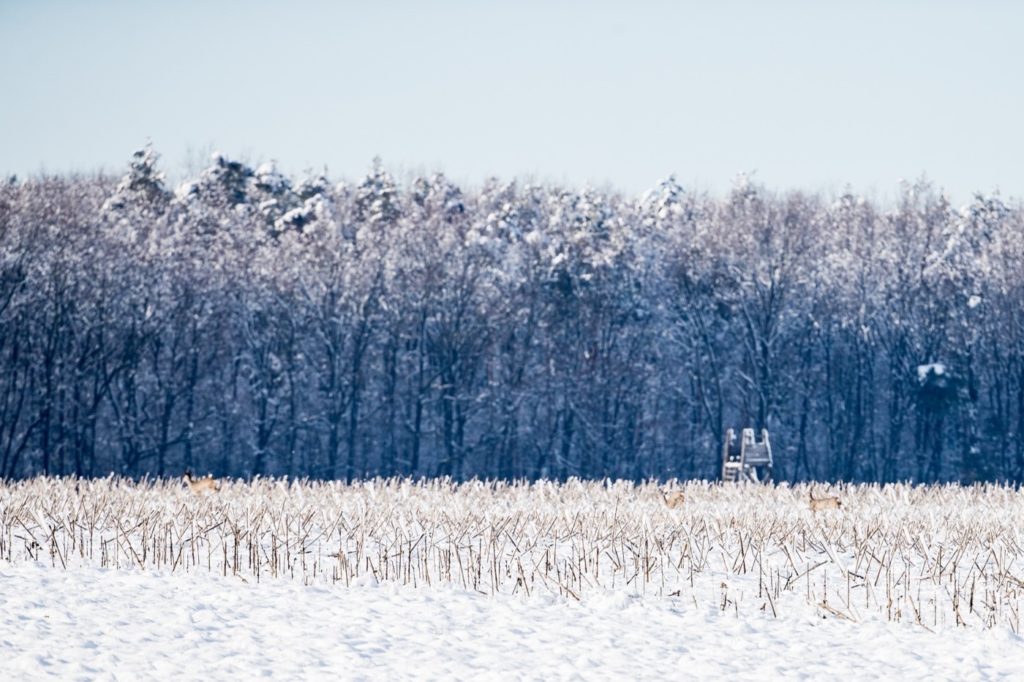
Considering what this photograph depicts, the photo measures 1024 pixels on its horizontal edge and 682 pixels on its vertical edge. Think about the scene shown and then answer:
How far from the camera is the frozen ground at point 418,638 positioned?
9414 mm

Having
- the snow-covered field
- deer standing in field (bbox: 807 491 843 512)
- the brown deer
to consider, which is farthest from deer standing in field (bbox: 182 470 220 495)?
deer standing in field (bbox: 807 491 843 512)

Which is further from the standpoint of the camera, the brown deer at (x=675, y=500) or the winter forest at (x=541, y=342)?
the winter forest at (x=541, y=342)

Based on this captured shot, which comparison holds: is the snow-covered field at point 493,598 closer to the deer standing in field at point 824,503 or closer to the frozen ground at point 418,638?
the frozen ground at point 418,638

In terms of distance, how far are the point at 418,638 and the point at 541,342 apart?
34483 mm

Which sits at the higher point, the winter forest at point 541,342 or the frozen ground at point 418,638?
the winter forest at point 541,342

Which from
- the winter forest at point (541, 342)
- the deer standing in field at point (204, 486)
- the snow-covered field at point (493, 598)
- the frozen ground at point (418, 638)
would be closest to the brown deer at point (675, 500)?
the snow-covered field at point (493, 598)

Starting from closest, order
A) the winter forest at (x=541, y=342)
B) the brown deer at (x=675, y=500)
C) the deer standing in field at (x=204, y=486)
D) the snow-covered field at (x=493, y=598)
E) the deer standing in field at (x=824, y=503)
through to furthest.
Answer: the snow-covered field at (x=493, y=598)
the deer standing in field at (x=824, y=503)
the deer standing in field at (x=204, y=486)
the brown deer at (x=675, y=500)
the winter forest at (x=541, y=342)

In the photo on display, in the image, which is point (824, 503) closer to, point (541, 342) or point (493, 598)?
point (493, 598)

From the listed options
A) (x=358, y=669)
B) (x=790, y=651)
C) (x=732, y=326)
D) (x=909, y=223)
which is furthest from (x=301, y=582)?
(x=909, y=223)

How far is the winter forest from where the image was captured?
136ft

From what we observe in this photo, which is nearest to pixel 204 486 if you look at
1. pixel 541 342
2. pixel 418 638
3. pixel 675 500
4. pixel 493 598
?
pixel 675 500

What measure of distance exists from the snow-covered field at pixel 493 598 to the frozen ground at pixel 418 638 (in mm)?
27

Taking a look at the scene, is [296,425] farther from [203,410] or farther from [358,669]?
[358,669]

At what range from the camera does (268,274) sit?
43.0 metres
